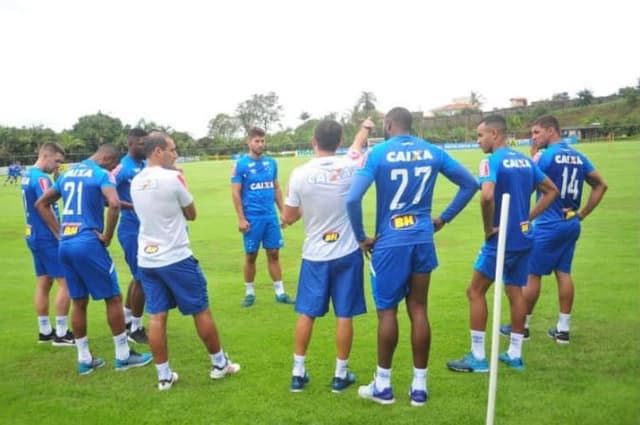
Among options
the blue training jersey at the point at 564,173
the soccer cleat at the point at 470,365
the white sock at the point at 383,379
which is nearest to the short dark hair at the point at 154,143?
the white sock at the point at 383,379

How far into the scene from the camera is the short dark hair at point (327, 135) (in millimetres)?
4758

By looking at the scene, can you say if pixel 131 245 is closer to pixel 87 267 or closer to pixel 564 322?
pixel 87 267

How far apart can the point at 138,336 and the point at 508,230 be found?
14.8 feet

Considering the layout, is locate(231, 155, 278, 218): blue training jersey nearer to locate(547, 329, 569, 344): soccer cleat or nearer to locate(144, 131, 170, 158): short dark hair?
locate(144, 131, 170, 158): short dark hair

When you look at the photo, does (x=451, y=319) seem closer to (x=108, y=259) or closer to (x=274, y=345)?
(x=274, y=345)

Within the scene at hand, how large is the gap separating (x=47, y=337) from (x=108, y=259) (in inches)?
75.0

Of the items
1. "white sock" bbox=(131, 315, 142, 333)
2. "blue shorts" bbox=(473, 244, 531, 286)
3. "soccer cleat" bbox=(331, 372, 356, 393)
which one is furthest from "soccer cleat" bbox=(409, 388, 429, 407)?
"white sock" bbox=(131, 315, 142, 333)

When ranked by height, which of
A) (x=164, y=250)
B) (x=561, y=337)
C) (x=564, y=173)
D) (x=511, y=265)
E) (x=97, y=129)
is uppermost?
(x=97, y=129)

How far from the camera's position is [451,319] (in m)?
6.73

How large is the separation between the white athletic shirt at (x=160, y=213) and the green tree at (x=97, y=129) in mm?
65764

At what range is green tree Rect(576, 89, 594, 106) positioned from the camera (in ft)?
310

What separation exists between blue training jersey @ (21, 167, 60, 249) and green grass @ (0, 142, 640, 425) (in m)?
1.24

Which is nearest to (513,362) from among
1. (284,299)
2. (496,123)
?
(496,123)

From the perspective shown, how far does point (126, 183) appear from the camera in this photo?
6.46 m
